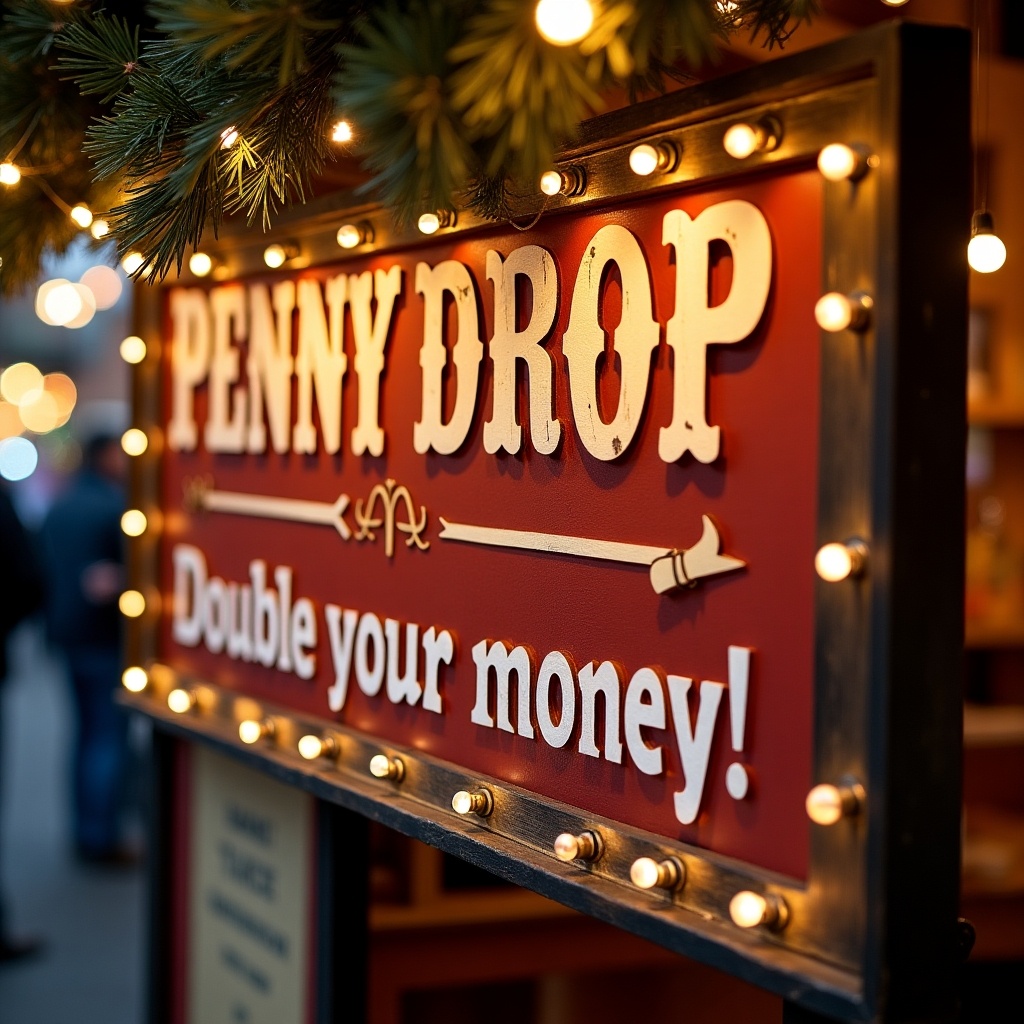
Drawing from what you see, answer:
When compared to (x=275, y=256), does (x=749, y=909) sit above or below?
below

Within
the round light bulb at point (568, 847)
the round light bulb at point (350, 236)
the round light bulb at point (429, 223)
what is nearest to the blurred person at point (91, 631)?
the round light bulb at point (350, 236)

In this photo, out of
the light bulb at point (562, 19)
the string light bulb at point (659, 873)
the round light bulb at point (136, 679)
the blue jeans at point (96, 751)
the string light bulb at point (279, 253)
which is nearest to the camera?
the light bulb at point (562, 19)

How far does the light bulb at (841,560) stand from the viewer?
115 cm

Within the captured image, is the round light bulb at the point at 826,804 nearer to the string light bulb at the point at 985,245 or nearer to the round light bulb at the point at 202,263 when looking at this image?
the string light bulb at the point at 985,245

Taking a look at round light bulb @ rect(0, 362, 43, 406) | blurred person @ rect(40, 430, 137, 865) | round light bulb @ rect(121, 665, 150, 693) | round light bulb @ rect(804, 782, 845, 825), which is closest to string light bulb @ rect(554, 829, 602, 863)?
round light bulb @ rect(804, 782, 845, 825)

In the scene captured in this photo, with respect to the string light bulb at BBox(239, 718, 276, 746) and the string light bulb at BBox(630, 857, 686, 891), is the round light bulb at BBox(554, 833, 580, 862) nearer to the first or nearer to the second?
the string light bulb at BBox(630, 857, 686, 891)

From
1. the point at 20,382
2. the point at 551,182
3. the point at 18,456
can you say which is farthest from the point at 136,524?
the point at 18,456

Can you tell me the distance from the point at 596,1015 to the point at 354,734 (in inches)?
47.3

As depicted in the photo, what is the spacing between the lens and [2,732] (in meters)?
4.81

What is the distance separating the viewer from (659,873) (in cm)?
134

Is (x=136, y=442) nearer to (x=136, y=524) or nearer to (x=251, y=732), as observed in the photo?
(x=136, y=524)

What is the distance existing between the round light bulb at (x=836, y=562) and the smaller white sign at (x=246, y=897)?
136cm

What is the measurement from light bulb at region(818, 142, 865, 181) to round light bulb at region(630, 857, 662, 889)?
28.6 inches

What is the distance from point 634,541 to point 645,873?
0.36 metres
